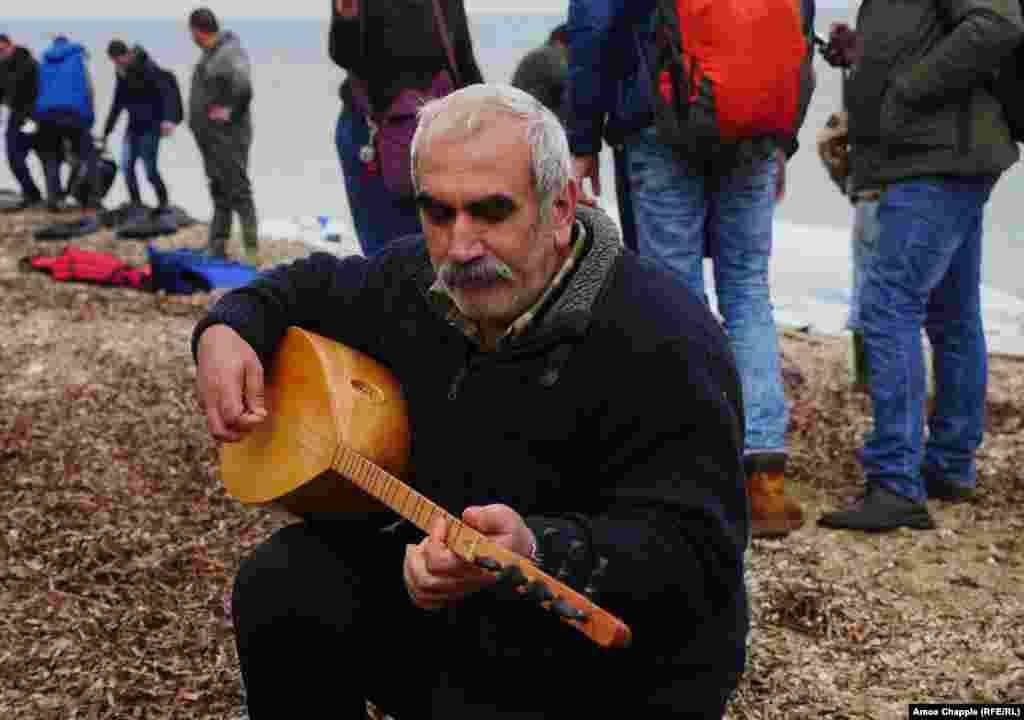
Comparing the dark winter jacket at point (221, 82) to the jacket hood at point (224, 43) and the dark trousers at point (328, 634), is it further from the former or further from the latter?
the dark trousers at point (328, 634)

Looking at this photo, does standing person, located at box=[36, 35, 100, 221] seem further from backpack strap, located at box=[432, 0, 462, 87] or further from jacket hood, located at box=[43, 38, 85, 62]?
backpack strap, located at box=[432, 0, 462, 87]

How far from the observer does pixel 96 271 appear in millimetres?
8891

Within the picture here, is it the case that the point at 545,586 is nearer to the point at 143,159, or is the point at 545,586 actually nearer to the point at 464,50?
the point at 464,50

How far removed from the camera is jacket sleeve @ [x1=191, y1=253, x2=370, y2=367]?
8.39ft

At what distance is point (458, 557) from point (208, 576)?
226 centimetres

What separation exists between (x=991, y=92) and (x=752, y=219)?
895 mm

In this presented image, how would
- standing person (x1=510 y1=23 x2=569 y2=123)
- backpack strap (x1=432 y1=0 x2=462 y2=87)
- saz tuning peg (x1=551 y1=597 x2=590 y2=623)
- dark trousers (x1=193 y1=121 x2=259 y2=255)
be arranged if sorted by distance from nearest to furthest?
saz tuning peg (x1=551 y1=597 x2=590 y2=623), backpack strap (x1=432 y1=0 x2=462 y2=87), standing person (x1=510 y1=23 x2=569 y2=123), dark trousers (x1=193 y1=121 x2=259 y2=255)

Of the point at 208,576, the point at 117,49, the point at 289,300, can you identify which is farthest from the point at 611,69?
the point at 117,49

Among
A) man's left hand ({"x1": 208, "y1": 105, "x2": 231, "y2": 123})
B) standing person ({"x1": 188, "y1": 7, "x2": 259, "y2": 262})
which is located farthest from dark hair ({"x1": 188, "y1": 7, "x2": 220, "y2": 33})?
man's left hand ({"x1": 208, "y1": 105, "x2": 231, "y2": 123})

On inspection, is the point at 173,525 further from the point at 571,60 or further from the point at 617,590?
the point at 617,590

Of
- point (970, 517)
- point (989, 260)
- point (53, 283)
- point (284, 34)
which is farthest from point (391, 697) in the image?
point (284, 34)

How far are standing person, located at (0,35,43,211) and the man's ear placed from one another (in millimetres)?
13946

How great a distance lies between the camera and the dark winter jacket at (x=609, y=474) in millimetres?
1958

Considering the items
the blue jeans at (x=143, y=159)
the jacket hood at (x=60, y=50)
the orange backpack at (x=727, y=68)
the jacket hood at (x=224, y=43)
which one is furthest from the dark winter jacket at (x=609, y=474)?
the jacket hood at (x=60, y=50)
